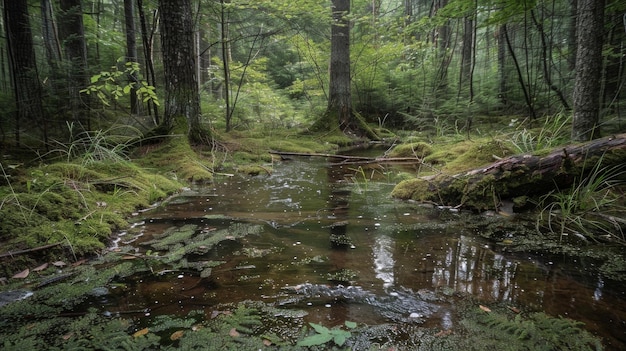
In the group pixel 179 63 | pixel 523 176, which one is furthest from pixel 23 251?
pixel 523 176

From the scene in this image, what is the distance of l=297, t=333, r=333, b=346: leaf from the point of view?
144 cm

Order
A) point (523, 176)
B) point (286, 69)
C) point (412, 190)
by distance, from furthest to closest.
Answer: point (286, 69), point (412, 190), point (523, 176)

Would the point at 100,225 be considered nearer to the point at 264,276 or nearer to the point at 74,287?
the point at 74,287

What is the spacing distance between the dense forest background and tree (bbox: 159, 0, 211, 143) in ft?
0.07

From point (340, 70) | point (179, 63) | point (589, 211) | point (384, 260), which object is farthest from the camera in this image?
point (340, 70)

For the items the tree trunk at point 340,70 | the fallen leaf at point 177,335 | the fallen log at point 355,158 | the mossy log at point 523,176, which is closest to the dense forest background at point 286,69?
the tree trunk at point 340,70

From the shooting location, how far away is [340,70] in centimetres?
967

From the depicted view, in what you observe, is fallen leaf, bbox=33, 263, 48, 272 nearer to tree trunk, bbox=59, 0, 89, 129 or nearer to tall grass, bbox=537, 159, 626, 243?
tall grass, bbox=537, 159, 626, 243

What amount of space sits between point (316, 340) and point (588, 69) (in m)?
4.63

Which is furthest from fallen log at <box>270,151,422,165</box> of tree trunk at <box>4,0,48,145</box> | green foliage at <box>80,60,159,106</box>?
tree trunk at <box>4,0,48,145</box>

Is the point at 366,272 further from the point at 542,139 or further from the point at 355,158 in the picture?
the point at 355,158

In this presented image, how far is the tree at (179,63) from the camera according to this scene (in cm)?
543

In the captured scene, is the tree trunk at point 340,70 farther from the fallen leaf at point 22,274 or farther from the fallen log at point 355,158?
the fallen leaf at point 22,274

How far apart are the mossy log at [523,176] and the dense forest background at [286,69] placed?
1202mm
